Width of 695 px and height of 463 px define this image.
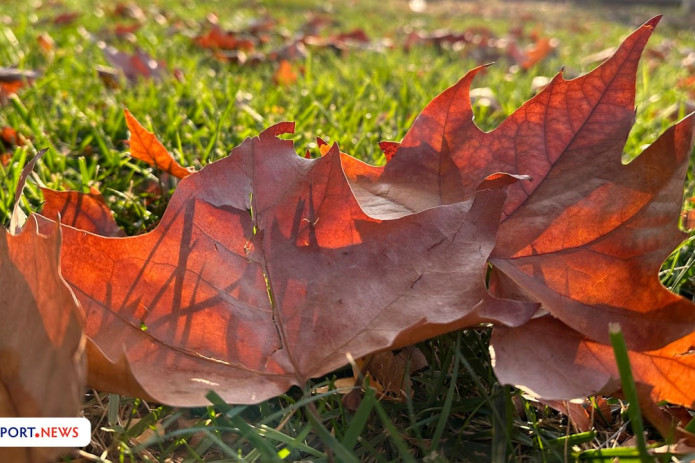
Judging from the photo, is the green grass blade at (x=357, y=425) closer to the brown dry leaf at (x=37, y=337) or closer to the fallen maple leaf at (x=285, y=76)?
the brown dry leaf at (x=37, y=337)

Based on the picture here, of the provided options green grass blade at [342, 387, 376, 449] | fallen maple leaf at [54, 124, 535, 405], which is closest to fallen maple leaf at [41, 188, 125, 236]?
fallen maple leaf at [54, 124, 535, 405]

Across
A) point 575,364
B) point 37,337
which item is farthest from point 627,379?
point 37,337

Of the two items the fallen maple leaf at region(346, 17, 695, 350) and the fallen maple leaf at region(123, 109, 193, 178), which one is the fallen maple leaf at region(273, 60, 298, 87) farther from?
the fallen maple leaf at region(346, 17, 695, 350)

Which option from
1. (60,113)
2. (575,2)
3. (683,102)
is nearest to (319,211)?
(60,113)

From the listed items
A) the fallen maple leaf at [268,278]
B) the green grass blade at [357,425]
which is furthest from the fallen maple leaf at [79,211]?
the green grass blade at [357,425]

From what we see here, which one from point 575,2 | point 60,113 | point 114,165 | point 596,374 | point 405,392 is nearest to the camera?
point 596,374

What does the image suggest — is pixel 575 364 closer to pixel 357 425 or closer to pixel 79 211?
pixel 357 425

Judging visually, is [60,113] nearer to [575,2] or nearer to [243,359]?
[243,359]
